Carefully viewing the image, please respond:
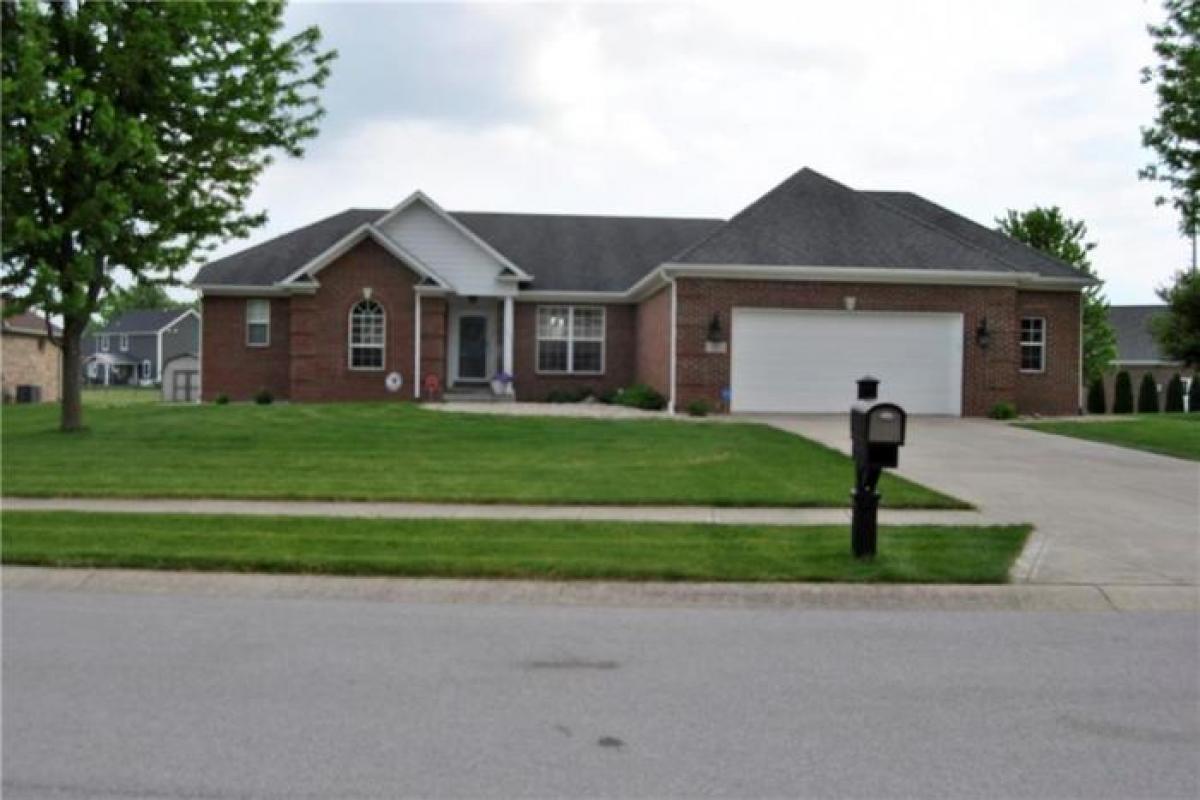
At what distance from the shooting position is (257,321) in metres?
30.2

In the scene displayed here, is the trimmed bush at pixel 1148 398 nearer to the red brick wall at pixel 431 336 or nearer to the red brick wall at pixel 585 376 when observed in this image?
the red brick wall at pixel 585 376

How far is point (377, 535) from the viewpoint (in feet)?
31.9

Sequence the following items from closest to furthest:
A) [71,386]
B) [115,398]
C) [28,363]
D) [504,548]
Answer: [504,548] → [71,386] → [28,363] → [115,398]

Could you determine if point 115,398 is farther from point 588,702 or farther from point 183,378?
point 588,702

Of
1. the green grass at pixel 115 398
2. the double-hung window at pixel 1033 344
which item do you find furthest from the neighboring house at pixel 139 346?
the double-hung window at pixel 1033 344

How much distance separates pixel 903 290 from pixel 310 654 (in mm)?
20225

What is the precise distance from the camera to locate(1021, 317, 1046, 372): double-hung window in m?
26.5

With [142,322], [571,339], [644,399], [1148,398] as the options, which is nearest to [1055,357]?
[644,399]

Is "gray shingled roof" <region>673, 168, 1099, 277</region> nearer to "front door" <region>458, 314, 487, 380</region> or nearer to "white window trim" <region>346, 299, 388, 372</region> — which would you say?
"white window trim" <region>346, 299, 388, 372</region>

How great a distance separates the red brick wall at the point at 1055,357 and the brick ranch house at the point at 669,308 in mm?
35

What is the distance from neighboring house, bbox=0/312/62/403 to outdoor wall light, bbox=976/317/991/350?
112 feet

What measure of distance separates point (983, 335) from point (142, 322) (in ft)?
283

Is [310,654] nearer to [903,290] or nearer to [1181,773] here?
[1181,773]

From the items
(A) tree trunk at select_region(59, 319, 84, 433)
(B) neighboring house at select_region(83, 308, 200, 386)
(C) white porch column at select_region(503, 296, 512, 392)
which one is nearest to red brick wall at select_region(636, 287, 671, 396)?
(C) white porch column at select_region(503, 296, 512, 392)
